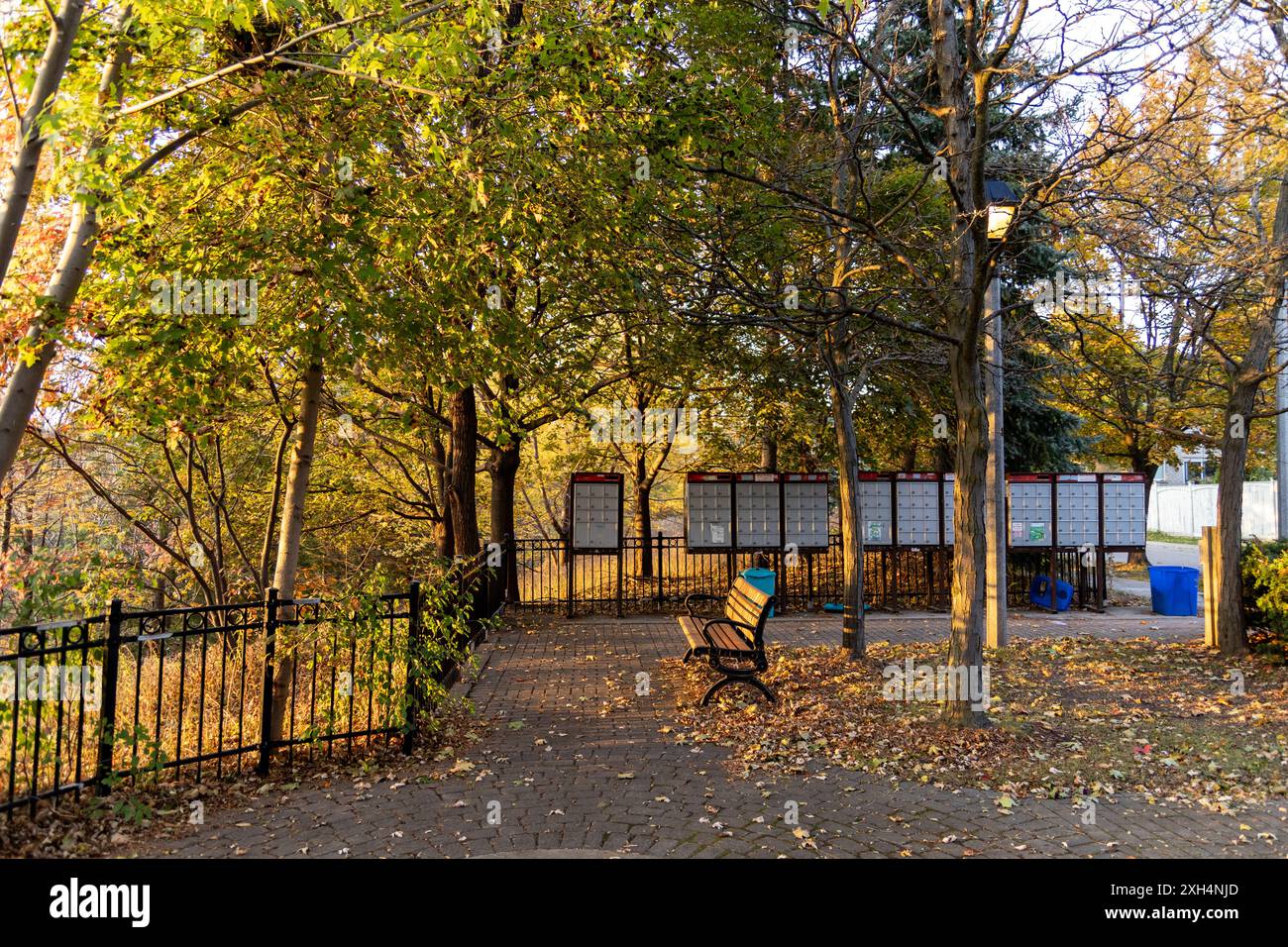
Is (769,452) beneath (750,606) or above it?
above

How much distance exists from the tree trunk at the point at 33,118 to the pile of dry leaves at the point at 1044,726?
5686mm

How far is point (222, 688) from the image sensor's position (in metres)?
5.32

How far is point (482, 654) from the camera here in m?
9.95

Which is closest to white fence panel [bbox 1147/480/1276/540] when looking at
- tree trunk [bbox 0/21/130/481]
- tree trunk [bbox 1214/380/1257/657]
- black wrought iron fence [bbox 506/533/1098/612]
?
black wrought iron fence [bbox 506/533/1098/612]

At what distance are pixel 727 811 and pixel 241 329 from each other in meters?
5.43

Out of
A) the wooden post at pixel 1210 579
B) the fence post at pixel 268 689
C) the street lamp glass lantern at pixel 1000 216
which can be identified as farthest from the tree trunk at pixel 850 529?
the fence post at pixel 268 689

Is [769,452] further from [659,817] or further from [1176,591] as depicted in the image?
[659,817]

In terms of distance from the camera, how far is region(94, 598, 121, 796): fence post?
4586 mm

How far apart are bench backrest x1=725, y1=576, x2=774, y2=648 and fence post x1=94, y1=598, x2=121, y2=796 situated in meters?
5.15

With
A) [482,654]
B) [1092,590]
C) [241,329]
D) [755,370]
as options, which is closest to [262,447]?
[482,654]

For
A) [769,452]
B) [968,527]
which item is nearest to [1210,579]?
[968,527]

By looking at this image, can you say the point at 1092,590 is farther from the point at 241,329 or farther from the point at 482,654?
the point at 241,329

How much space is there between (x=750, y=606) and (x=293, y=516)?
465 cm

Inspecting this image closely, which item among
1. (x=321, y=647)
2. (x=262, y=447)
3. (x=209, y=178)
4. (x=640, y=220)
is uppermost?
(x=640, y=220)
